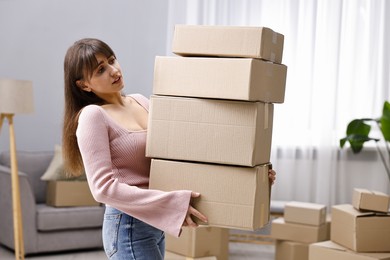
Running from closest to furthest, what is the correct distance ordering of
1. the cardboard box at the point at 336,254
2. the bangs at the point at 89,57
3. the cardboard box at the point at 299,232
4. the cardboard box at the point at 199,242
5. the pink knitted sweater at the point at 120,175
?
the pink knitted sweater at the point at 120,175, the bangs at the point at 89,57, the cardboard box at the point at 336,254, the cardboard box at the point at 199,242, the cardboard box at the point at 299,232

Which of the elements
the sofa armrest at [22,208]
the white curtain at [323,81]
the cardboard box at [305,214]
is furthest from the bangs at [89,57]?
the white curtain at [323,81]

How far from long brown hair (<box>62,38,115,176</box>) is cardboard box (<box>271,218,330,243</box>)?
2654 millimetres

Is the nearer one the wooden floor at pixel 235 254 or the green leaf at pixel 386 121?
the green leaf at pixel 386 121

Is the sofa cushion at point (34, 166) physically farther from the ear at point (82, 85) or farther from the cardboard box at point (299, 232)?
the ear at point (82, 85)

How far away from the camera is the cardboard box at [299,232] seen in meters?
4.30

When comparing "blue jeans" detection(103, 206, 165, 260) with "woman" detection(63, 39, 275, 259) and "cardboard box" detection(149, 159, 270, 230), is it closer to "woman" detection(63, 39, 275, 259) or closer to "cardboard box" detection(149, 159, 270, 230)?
"woman" detection(63, 39, 275, 259)

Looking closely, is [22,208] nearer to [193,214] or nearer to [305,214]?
[305,214]

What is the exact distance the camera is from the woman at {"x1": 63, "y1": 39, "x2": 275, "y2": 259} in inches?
66.3

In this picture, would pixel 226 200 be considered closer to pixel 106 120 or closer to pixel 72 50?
pixel 106 120

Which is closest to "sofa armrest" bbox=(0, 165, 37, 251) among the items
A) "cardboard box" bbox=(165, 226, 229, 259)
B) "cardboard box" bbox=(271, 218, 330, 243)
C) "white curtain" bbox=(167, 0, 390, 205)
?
"cardboard box" bbox=(165, 226, 229, 259)

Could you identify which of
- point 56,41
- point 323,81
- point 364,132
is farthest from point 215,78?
point 56,41

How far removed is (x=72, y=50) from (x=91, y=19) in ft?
12.8

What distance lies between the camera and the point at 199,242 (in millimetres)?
4207

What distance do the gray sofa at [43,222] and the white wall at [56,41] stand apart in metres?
0.59
